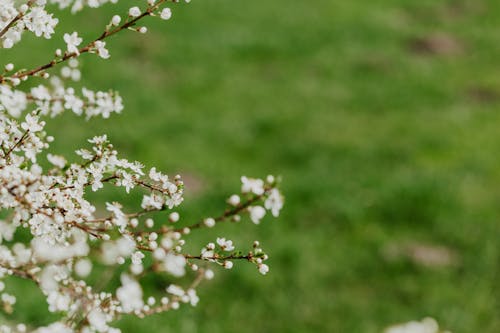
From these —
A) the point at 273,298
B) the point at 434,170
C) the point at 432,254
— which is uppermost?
the point at 434,170

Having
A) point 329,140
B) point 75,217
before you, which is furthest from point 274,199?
point 329,140

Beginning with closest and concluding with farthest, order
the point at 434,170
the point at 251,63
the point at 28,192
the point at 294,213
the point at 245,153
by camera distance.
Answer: the point at 28,192
the point at 294,213
the point at 434,170
the point at 245,153
the point at 251,63

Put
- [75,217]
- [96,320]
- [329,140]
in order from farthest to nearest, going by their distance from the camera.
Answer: [329,140]
[75,217]
[96,320]

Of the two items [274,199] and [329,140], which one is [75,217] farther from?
[329,140]

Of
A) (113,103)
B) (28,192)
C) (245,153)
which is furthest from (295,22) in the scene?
(28,192)

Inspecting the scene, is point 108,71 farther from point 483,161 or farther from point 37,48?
point 483,161

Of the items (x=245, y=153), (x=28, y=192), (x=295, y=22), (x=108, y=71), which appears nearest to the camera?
(x=28, y=192)

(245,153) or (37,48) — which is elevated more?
(37,48)

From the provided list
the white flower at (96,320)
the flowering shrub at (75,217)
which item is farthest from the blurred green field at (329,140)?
the white flower at (96,320)

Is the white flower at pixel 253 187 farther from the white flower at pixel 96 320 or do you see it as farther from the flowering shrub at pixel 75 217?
the white flower at pixel 96 320

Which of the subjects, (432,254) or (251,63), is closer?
(432,254)
